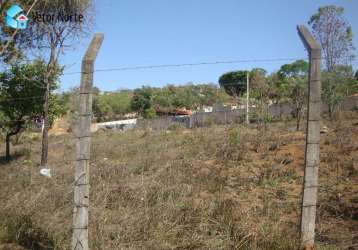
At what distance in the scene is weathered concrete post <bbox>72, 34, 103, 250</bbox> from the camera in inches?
150

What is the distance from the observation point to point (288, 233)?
4.04 metres

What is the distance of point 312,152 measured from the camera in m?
3.80

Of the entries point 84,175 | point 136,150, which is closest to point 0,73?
point 136,150

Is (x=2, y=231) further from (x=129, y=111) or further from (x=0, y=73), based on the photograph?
(x=129, y=111)

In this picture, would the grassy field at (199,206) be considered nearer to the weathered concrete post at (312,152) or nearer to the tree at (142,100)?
the weathered concrete post at (312,152)

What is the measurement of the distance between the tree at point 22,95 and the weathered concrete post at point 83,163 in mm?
11289

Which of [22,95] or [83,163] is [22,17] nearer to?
[22,95]

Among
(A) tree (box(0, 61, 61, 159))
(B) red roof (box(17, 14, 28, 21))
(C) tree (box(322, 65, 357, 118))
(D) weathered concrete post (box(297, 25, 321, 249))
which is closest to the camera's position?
(D) weathered concrete post (box(297, 25, 321, 249))

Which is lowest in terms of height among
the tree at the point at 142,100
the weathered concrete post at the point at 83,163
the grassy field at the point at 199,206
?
the grassy field at the point at 199,206

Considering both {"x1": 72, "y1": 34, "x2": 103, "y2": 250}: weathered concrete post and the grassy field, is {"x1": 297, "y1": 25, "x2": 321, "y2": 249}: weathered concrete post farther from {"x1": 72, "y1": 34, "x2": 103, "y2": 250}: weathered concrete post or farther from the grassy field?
{"x1": 72, "y1": 34, "x2": 103, "y2": 250}: weathered concrete post

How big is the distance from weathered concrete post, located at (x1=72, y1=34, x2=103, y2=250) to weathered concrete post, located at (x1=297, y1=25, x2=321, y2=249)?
211 cm

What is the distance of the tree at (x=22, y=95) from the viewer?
15094 millimetres

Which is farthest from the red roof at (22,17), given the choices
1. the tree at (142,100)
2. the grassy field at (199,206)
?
the tree at (142,100)

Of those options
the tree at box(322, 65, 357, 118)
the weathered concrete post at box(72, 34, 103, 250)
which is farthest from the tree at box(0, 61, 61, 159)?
the tree at box(322, 65, 357, 118)
